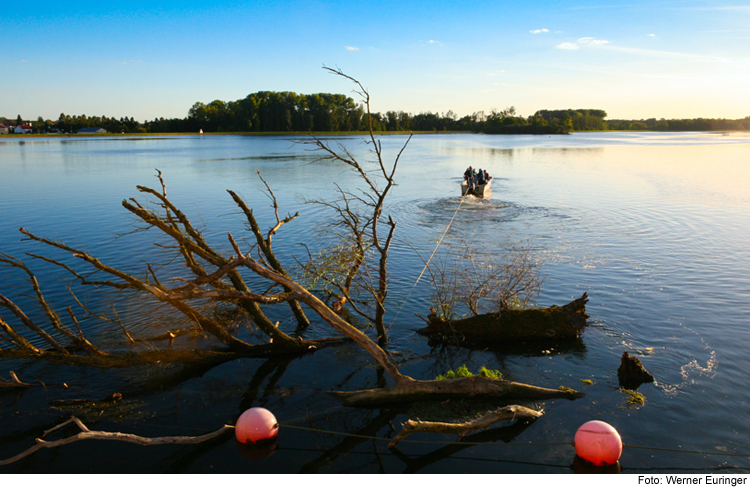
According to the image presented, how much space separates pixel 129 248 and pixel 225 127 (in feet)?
613

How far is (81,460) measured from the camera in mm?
8250

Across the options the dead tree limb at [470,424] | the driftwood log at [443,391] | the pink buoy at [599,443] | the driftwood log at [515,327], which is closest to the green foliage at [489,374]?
the driftwood log at [443,391]

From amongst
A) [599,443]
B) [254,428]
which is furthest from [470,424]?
[254,428]

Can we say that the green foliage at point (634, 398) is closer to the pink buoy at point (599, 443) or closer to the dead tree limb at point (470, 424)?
the dead tree limb at point (470, 424)

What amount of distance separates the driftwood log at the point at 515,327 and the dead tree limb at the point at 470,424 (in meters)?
3.64

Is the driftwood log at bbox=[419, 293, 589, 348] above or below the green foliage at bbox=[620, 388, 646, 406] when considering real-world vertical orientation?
above

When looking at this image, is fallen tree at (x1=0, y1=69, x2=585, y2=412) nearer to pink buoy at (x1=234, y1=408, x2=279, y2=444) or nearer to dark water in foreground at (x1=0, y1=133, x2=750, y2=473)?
dark water in foreground at (x1=0, y1=133, x2=750, y2=473)

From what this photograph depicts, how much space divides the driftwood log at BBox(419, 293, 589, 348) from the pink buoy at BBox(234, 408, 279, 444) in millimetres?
6002

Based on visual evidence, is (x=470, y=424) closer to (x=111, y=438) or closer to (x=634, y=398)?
(x=634, y=398)

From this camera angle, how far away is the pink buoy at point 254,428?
28.0 feet

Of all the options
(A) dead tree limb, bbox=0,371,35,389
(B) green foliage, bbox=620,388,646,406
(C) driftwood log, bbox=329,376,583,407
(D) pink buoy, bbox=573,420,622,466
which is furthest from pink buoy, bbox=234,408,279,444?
(B) green foliage, bbox=620,388,646,406

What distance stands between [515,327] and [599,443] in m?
5.33

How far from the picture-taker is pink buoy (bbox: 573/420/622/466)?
7758 mm

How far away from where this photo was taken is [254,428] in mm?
8539
